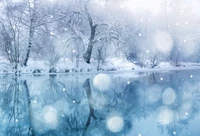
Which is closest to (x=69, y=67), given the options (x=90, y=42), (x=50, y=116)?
(x=90, y=42)

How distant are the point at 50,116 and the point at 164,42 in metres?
40.5

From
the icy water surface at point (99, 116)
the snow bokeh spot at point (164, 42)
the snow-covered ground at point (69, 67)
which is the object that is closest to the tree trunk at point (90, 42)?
the snow-covered ground at point (69, 67)

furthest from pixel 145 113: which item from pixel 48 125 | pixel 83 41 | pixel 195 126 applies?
pixel 83 41

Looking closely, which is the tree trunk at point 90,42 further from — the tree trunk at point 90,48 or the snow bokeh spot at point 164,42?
the snow bokeh spot at point 164,42

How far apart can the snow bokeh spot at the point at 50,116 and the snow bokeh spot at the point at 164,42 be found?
122 ft

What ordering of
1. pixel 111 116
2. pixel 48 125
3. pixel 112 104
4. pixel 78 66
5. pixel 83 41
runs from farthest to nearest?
pixel 83 41, pixel 78 66, pixel 112 104, pixel 111 116, pixel 48 125

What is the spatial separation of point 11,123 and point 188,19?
52.9 meters

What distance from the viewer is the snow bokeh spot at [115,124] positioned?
22.0 feet

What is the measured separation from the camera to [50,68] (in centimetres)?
2970

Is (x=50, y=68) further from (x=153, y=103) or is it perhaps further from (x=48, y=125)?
(x=48, y=125)

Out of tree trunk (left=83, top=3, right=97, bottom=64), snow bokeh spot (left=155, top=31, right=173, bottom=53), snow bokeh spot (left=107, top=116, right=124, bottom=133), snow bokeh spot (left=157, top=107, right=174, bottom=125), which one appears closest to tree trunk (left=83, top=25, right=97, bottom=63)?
tree trunk (left=83, top=3, right=97, bottom=64)

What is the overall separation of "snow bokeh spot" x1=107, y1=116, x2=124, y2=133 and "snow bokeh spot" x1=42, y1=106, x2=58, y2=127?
1664 mm

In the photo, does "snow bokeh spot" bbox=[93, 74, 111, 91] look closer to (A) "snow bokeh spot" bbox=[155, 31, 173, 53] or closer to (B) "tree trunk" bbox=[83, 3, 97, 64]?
(B) "tree trunk" bbox=[83, 3, 97, 64]

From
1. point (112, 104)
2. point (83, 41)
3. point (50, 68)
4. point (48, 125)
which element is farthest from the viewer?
point (83, 41)
